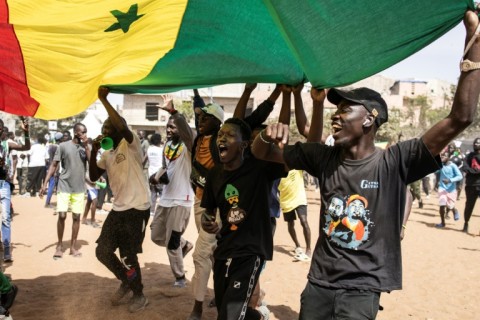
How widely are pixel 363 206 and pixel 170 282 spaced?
4463 mm

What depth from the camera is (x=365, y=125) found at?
2.96 m

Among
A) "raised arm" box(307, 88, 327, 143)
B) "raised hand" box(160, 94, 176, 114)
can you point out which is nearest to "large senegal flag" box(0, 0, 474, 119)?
"raised arm" box(307, 88, 327, 143)

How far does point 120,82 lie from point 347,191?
238 cm

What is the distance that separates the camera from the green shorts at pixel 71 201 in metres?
8.02

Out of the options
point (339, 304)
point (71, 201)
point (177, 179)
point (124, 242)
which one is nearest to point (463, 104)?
point (339, 304)

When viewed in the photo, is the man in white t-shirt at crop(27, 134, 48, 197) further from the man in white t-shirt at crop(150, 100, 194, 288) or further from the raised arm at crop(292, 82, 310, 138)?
the raised arm at crop(292, 82, 310, 138)

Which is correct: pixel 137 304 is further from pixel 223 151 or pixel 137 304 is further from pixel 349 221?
pixel 349 221

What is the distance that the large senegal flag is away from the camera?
2893mm

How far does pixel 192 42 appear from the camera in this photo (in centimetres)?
402

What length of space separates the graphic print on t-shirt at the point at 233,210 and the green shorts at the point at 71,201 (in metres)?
4.98

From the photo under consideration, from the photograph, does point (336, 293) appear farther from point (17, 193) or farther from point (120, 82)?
point (17, 193)

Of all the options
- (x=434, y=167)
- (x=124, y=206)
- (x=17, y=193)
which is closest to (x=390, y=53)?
(x=434, y=167)

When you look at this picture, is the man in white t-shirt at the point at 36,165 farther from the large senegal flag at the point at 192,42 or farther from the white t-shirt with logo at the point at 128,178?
the large senegal flag at the point at 192,42

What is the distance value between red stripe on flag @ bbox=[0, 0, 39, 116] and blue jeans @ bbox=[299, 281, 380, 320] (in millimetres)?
3092
